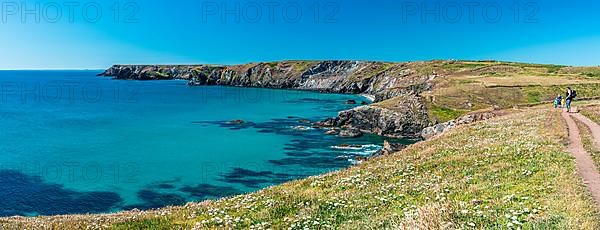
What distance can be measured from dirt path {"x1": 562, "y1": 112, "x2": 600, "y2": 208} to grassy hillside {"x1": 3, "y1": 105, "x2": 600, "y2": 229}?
47cm

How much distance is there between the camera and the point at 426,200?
19.0 m

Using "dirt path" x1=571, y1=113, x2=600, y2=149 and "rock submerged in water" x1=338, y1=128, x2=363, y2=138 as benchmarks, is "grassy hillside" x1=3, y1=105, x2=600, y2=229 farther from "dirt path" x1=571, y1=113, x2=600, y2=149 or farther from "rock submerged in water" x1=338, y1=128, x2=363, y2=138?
"rock submerged in water" x1=338, y1=128, x2=363, y2=138

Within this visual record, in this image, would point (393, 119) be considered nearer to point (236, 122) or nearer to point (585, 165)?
point (236, 122)

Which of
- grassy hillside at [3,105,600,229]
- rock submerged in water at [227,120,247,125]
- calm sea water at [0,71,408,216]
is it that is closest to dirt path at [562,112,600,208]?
grassy hillside at [3,105,600,229]

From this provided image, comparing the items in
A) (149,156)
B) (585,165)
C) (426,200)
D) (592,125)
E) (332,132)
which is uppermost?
(592,125)

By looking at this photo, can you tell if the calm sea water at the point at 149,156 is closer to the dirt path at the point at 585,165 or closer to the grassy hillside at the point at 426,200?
the grassy hillside at the point at 426,200

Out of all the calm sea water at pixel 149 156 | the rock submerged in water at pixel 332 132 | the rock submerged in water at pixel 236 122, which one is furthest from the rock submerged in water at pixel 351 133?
the rock submerged in water at pixel 236 122

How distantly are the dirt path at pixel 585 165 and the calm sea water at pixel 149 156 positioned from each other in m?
37.0

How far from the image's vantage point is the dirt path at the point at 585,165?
17.7 meters

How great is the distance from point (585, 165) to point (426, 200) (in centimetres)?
1040

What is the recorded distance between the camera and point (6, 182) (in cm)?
5912

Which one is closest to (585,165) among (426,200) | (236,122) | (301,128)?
(426,200)

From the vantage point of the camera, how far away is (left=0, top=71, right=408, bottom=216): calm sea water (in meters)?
53.8

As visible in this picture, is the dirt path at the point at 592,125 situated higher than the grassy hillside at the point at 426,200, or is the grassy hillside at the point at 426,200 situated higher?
the dirt path at the point at 592,125
